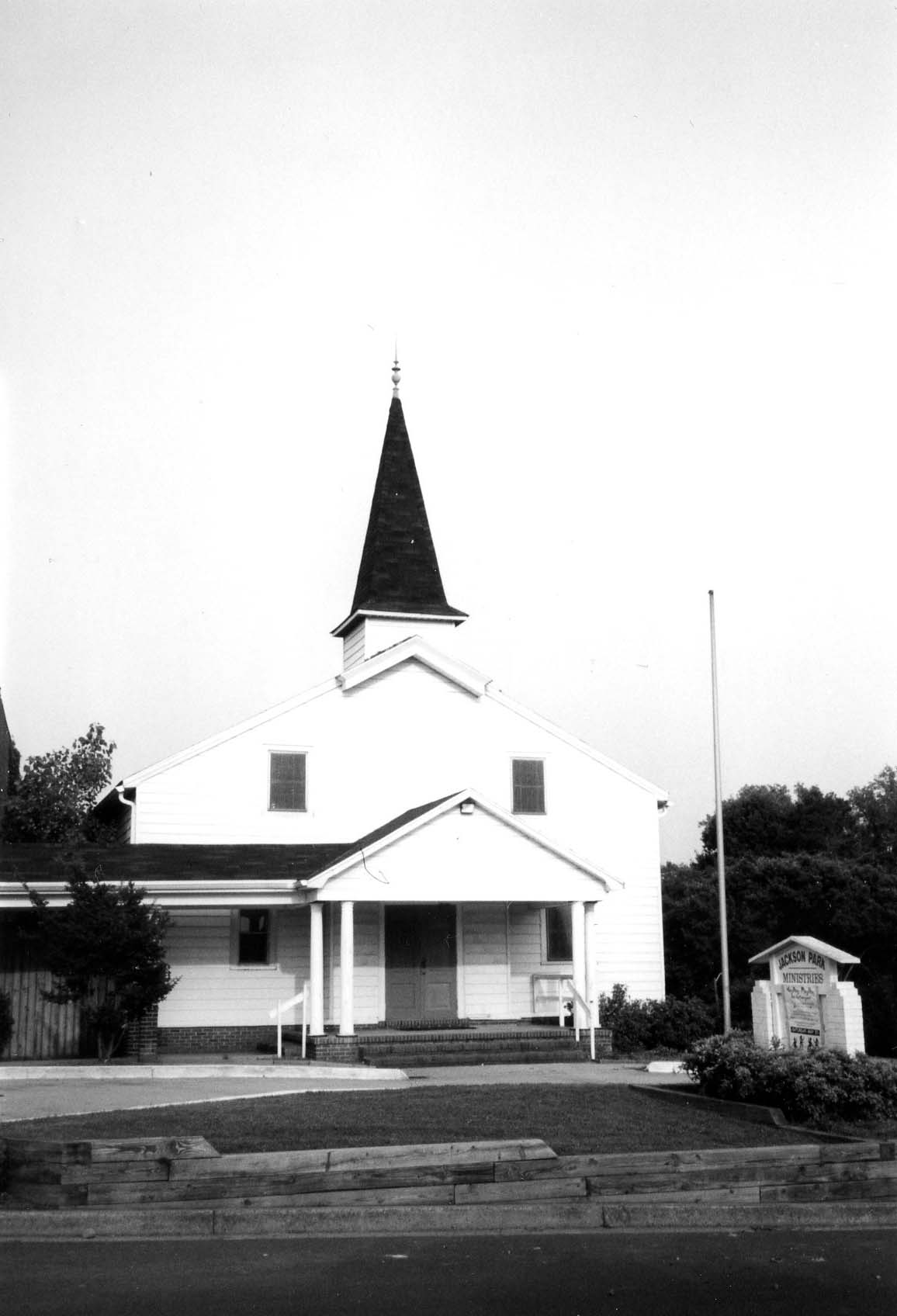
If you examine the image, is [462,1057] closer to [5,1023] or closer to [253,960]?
[253,960]

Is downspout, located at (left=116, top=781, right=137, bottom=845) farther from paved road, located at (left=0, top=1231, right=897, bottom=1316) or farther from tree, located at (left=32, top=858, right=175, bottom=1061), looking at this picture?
paved road, located at (left=0, top=1231, right=897, bottom=1316)

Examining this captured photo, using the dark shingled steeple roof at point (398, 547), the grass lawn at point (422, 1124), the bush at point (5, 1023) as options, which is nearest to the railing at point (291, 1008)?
the bush at point (5, 1023)

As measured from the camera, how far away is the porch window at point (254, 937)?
2589cm

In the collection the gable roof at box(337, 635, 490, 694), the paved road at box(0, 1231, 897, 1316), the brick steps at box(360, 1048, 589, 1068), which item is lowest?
the brick steps at box(360, 1048, 589, 1068)

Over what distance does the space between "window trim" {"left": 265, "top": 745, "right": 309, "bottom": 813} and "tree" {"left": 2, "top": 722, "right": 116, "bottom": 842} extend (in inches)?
472

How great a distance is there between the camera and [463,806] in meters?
24.4

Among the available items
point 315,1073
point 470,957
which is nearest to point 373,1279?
point 315,1073

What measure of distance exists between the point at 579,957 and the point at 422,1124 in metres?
12.4

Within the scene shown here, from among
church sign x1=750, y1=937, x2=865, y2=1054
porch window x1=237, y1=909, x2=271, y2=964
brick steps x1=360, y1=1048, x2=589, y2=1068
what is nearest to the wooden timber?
church sign x1=750, y1=937, x2=865, y2=1054

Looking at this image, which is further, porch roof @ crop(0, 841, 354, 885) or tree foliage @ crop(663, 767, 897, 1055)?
tree foliage @ crop(663, 767, 897, 1055)

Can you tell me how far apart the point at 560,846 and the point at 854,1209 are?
46.5 feet

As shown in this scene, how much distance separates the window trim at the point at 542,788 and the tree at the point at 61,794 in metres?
13.9

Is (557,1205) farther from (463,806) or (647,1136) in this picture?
(463,806)

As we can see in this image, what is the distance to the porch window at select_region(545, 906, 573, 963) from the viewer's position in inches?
1097
